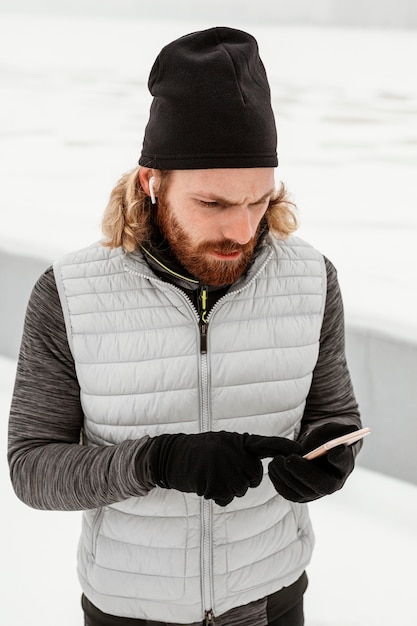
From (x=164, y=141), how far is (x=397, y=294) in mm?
1508

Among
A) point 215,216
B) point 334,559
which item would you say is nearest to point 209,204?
point 215,216

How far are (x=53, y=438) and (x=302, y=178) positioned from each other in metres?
2.16

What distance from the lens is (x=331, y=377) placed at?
1.28 meters

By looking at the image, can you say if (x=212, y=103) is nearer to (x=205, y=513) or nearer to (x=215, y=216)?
(x=215, y=216)

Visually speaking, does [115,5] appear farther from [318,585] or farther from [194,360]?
[194,360]

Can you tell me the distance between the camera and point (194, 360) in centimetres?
116

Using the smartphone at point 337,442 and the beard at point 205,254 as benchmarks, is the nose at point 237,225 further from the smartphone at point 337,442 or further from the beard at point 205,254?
the smartphone at point 337,442

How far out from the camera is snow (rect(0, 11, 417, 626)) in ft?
6.87

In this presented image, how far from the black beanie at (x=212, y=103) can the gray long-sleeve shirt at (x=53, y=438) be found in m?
0.26

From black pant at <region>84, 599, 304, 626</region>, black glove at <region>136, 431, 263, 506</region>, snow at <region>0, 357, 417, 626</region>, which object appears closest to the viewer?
black glove at <region>136, 431, 263, 506</region>

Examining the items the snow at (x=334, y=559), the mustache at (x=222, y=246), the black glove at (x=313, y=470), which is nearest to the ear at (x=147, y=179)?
the mustache at (x=222, y=246)

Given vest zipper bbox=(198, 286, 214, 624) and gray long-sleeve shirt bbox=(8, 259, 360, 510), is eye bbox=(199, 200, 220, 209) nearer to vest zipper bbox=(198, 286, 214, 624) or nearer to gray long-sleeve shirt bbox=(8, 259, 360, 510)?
vest zipper bbox=(198, 286, 214, 624)

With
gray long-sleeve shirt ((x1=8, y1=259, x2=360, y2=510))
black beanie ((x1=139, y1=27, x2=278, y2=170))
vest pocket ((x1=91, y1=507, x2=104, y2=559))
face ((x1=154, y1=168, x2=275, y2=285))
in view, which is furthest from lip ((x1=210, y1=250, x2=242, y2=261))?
vest pocket ((x1=91, y1=507, x2=104, y2=559))

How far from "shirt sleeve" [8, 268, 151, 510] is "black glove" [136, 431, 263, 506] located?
38 mm
